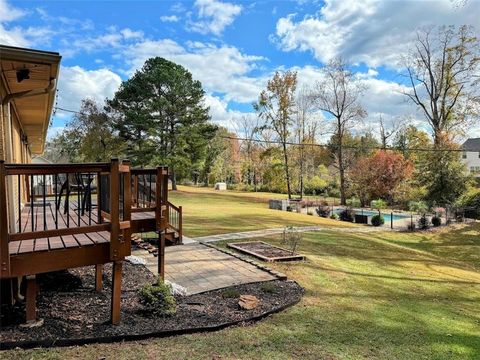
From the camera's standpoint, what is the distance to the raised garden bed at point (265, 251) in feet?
25.6

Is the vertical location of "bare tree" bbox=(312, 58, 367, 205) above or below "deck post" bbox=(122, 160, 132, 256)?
above

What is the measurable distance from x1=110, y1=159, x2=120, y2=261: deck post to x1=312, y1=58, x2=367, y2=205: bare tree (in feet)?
81.7

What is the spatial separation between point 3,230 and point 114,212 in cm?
92

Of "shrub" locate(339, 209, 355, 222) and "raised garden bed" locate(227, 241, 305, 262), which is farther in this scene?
"shrub" locate(339, 209, 355, 222)

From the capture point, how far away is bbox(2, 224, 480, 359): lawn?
3.46 meters

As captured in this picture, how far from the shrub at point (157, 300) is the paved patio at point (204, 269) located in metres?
1.03

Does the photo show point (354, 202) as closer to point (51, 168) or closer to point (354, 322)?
point (354, 322)

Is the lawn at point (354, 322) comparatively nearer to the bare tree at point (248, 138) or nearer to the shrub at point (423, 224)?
the shrub at point (423, 224)

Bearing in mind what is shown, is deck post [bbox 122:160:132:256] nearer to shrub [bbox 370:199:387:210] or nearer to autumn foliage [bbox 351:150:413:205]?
shrub [bbox 370:199:387:210]

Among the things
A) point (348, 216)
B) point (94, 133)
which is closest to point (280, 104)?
point (348, 216)

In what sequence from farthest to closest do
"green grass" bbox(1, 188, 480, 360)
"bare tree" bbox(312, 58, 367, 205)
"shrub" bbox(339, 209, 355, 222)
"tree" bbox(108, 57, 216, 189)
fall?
"tree" bbox(108, 57, 216, 189)
"bare tree" bbox(312, 58, 367, 205)
"shrub" bbox(339, 209, 355, 222)
"green grass" bbox(1, 188, 480, 360)

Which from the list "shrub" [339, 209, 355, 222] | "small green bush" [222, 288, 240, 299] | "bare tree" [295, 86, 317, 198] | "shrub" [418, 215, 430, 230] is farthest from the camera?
"bare tree" [295, 86, 317, 198]

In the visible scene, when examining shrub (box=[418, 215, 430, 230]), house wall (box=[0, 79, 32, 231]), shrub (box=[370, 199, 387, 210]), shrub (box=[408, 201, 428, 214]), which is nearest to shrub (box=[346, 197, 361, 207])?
shrub (box=[370, 199, 387, 210])

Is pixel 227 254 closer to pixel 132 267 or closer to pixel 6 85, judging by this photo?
pixel 132 267
